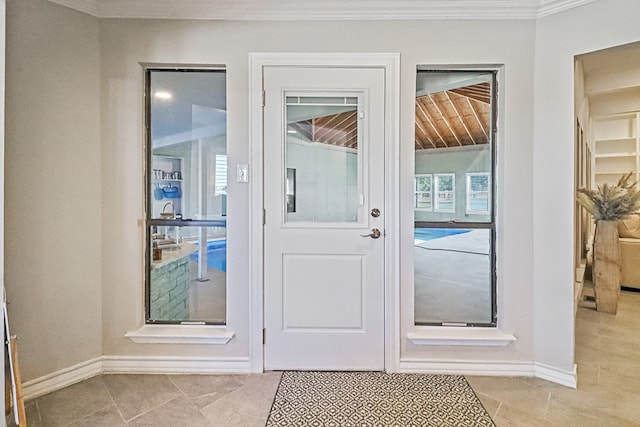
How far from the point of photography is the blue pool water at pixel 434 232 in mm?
2523

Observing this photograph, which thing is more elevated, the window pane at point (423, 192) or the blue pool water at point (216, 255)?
the window pane at point (423, 192)

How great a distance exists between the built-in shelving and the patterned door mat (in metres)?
5.17

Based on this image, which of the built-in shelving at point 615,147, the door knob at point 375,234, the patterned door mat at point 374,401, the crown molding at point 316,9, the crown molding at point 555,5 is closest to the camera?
the patterned door mat at point 374,401

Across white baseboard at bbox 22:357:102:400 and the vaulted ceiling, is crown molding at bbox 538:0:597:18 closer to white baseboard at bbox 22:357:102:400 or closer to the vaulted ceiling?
the vaulted ceiling

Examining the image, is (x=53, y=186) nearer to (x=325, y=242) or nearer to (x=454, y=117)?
(x=325, y=242)

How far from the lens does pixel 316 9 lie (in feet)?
7.80

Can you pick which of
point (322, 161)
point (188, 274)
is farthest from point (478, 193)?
point (188, 274)

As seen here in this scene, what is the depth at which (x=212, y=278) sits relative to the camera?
260cm

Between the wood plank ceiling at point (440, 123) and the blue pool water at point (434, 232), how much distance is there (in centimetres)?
57

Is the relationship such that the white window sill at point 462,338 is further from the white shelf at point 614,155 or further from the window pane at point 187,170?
the white shelf at point 614,155

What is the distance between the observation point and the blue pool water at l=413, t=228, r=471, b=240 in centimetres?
252

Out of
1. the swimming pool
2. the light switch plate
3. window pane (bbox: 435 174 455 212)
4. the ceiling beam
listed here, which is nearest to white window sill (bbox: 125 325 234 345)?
the swimming pool

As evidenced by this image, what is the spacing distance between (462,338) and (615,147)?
5218 millimetres

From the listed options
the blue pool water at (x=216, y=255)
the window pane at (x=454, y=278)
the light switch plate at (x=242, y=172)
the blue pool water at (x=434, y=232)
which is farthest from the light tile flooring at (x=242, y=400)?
the light switch plate at (x=242, y=172)
